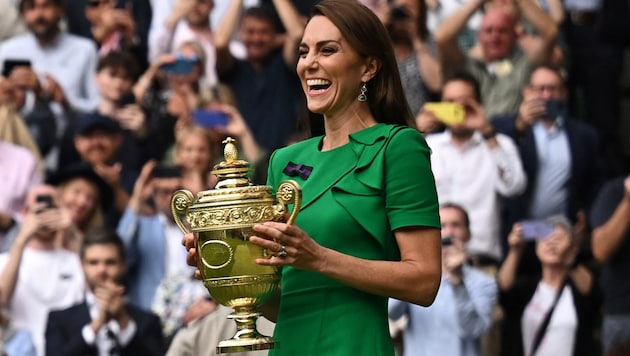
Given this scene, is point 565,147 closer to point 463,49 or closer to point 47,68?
point 463,49

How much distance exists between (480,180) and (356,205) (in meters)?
6.29

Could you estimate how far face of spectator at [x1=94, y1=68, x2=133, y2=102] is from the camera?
38.2 feet

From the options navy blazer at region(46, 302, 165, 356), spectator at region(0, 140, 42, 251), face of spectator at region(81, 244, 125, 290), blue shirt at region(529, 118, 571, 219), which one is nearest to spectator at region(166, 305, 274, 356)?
navy blazer at region(46, 302, 165, 356)

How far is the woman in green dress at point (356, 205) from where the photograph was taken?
4078 mm

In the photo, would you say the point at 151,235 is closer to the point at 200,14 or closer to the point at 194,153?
the point at 194,153

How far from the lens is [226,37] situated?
38.3 feet

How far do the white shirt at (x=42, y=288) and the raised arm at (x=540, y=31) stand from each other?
11.3 ft

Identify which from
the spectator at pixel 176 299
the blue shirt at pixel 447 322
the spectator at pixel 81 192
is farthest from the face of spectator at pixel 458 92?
the spectator at pixel 81 192

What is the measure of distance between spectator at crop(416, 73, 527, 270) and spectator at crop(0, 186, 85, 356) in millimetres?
2287

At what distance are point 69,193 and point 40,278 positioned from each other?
0.79m

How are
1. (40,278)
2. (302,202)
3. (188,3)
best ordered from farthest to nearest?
(188,3) → (40,278) → (302,202)

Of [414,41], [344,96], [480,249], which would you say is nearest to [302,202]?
[344,96]

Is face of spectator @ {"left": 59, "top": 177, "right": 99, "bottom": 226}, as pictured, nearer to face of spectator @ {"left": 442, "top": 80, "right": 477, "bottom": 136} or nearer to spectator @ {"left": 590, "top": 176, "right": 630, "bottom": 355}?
face of spectator @ {"left": 442, "top": 80, "right": 477, "bottom": 136}

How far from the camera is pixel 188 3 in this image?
12008mm
